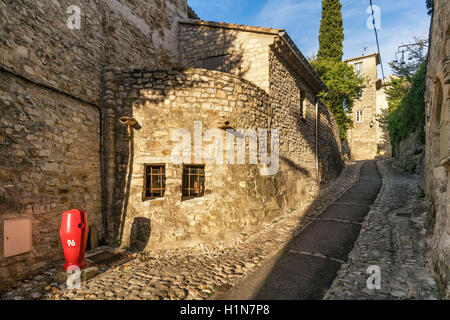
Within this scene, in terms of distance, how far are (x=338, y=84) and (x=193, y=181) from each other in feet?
53.8

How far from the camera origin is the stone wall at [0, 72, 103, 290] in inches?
144

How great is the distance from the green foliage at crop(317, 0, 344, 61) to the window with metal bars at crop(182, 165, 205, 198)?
19.0 metres

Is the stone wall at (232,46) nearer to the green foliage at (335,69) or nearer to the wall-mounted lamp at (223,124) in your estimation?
the wall-mounted lamp at (223,124)

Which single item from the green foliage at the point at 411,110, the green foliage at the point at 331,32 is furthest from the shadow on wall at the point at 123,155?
the green foliage at the point at 331,32

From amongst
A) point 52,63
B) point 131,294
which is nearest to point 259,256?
point 131,294

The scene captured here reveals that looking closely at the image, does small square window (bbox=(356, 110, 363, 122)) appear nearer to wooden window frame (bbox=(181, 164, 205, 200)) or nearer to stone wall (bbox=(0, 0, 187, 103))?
stone wall (bbox=(0, 0, 187, 103))

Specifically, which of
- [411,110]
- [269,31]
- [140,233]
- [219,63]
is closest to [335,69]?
[411,110]

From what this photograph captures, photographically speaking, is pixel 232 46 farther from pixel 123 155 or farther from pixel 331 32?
pixel 331 32

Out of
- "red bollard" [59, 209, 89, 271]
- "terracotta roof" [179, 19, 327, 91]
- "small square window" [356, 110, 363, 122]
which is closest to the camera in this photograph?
"red bollard" [59, 209, 89, 271]

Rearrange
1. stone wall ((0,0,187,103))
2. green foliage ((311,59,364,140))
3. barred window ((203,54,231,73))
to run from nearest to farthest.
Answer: stone wall ((0,0,187,103))
barred window ((203,54,231,73))
green foliage ((311,59,364,140))

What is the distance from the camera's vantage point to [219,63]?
27.9ft

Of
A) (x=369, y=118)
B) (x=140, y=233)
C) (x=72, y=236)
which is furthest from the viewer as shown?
(x=369, y=118)

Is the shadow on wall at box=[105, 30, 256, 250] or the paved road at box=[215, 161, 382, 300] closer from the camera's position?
the paved road at box=[215, 161, 382, 300]

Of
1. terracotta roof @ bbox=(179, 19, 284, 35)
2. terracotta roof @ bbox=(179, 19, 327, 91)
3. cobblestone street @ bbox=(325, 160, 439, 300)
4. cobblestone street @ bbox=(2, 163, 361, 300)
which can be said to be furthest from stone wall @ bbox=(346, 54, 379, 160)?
cobblestone street @ bbox=(2, 163, 361, 300)
